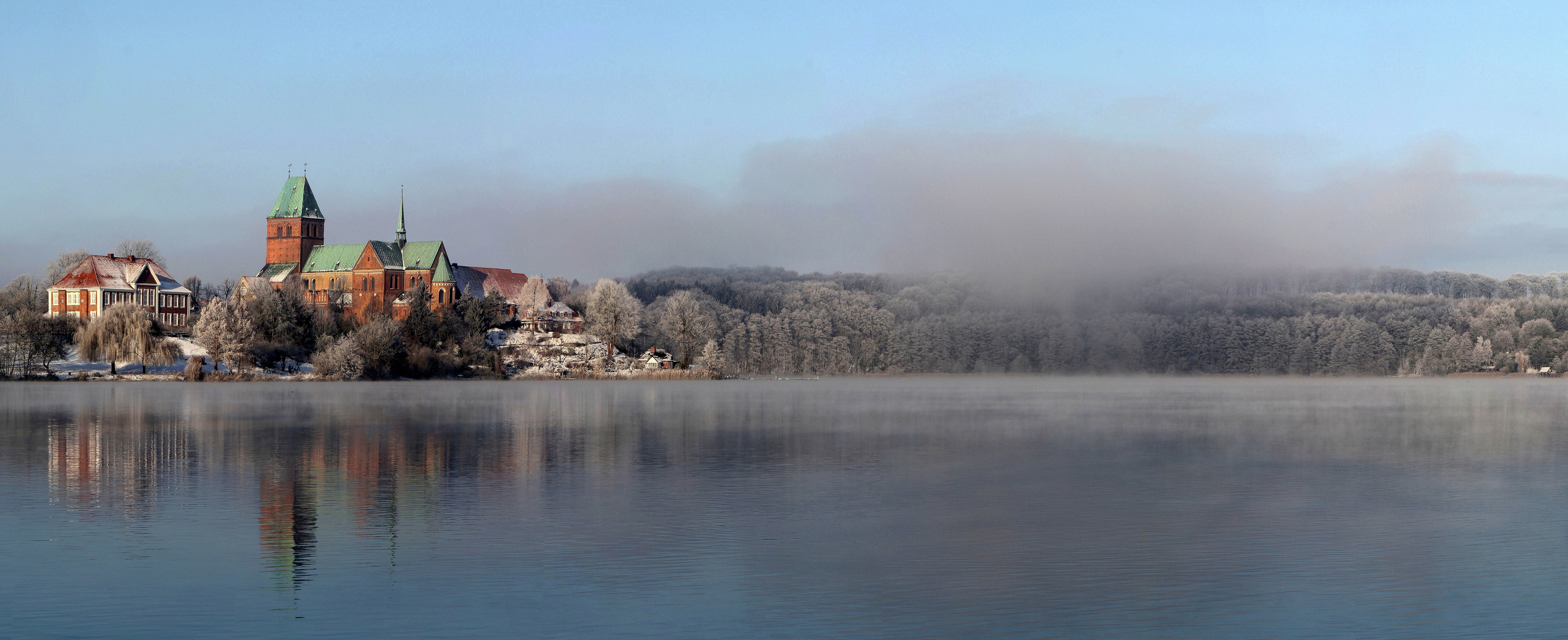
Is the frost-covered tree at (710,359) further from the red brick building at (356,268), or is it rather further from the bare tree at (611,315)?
the red brick building at (356,268)

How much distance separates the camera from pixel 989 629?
13.5 m

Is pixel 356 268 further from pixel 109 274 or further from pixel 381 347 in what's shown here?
pixel 381 347

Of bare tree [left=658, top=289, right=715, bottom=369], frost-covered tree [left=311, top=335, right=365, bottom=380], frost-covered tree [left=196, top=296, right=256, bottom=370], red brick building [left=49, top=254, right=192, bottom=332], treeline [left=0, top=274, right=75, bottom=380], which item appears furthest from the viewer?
bare tree [left=658, top=289, right=715, bottom=369]

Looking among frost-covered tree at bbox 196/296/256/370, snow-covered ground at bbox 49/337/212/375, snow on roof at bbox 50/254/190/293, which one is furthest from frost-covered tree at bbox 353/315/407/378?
snow on roof at bbox 50/254/190/293

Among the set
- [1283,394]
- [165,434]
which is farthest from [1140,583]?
[1283,394]

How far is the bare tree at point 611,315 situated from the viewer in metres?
146

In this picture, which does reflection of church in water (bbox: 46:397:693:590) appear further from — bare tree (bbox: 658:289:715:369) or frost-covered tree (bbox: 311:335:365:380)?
bare tree (bbox: 658:289:715:369)

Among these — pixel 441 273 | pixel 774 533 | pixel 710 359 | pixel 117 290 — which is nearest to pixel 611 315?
pixel 710 359

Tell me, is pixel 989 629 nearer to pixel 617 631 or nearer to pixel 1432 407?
pixel 617 631

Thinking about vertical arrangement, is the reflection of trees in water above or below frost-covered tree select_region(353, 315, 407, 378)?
below

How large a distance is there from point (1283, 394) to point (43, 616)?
316ft

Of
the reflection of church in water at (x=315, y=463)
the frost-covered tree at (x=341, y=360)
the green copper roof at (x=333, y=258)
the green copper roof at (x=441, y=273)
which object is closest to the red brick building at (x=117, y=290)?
the frost-covered tree at (x=341, y=360)

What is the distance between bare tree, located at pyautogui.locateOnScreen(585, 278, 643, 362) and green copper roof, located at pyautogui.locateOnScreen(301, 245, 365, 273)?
1578 inches

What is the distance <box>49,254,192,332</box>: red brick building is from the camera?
407 ft
